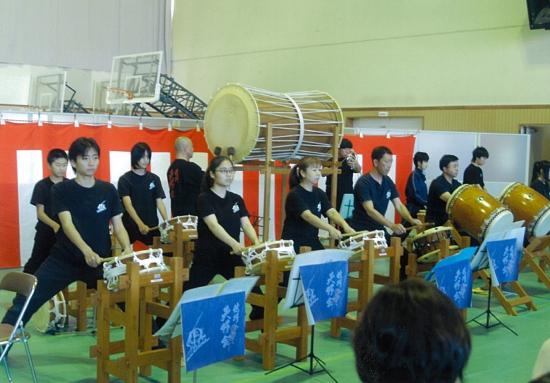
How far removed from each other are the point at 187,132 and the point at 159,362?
4.75m

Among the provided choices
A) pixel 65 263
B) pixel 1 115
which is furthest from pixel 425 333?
pixel 1 115

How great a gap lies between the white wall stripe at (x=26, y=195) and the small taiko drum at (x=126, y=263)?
3.59 metres

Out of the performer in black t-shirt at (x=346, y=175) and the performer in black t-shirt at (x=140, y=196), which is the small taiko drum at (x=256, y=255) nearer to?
the performer in black t-shirt at (x=140, y=196)

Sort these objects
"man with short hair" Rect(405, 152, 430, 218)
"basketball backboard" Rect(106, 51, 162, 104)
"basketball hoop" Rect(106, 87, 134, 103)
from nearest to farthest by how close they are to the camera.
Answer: "man with short hair" Rect(405, 152, 430, 218), "basketball backboard" Rect(106, 51, 162, 104), "basketball hoop" Rect(106, 87, 134, 103)

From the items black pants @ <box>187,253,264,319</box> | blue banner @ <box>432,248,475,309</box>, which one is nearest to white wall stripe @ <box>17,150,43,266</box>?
black pants @ <box>187,253,264,319</box>

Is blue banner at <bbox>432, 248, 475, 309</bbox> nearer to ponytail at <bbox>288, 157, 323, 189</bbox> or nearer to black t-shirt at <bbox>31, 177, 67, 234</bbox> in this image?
ponytail at <bbox>288, 157, 323, 189</bbox>

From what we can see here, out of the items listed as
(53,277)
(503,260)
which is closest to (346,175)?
(503,260)

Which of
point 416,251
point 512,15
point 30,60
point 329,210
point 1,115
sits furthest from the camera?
point 30,60

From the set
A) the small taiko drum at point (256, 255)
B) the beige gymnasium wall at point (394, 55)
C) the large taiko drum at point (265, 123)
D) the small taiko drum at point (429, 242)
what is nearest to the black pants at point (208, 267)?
the small taiko drum at point (256, 255)

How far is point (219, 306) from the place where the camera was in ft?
11.4

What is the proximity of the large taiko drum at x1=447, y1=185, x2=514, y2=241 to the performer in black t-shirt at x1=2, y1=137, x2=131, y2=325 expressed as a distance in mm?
3232

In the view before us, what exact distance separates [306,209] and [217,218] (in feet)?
2.42

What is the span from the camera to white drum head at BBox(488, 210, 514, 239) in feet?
19.4

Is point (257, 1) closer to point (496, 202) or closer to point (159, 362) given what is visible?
point (496, 202)
